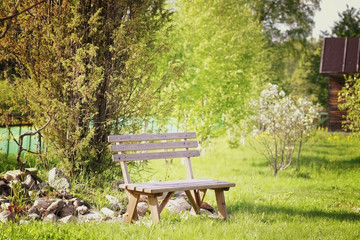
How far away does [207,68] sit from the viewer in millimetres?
12141

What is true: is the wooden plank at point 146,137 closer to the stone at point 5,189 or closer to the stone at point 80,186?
the stone at point 80,186

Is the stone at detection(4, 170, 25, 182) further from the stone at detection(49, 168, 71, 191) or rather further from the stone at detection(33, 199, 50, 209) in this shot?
the stone at detection(33, 199, 50, 209)

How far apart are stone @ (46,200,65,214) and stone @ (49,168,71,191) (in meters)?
0.65

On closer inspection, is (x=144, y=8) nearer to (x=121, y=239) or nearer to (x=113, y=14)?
(x=113, y=14)

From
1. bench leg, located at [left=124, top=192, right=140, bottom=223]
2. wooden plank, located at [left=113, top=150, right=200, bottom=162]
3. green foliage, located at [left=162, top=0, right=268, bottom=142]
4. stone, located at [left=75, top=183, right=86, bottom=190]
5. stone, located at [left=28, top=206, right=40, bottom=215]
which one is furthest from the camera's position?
green foliage, located at [left=162, top=0, right=268, bottom=142]

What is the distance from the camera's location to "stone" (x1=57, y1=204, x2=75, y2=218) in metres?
5.97

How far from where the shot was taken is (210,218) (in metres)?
5.90

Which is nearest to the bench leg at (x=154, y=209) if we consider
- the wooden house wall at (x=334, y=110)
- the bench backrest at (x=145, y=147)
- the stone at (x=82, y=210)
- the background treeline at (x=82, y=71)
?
the bench backrest at (x=145, y=147)

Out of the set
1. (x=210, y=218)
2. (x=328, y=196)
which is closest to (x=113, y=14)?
(x=210, y=218)

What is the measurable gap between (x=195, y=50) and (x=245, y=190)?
4658mm

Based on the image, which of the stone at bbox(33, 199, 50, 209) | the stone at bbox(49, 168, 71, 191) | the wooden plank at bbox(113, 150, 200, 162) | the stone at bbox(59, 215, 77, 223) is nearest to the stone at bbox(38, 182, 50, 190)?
the stone at bbox(49, 168, 71, 191)

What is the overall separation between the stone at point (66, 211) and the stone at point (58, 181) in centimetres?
59

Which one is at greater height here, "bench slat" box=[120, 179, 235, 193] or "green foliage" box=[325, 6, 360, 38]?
"green foliage" box=[325, 6, 360, 38]

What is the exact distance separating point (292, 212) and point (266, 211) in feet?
1.26
